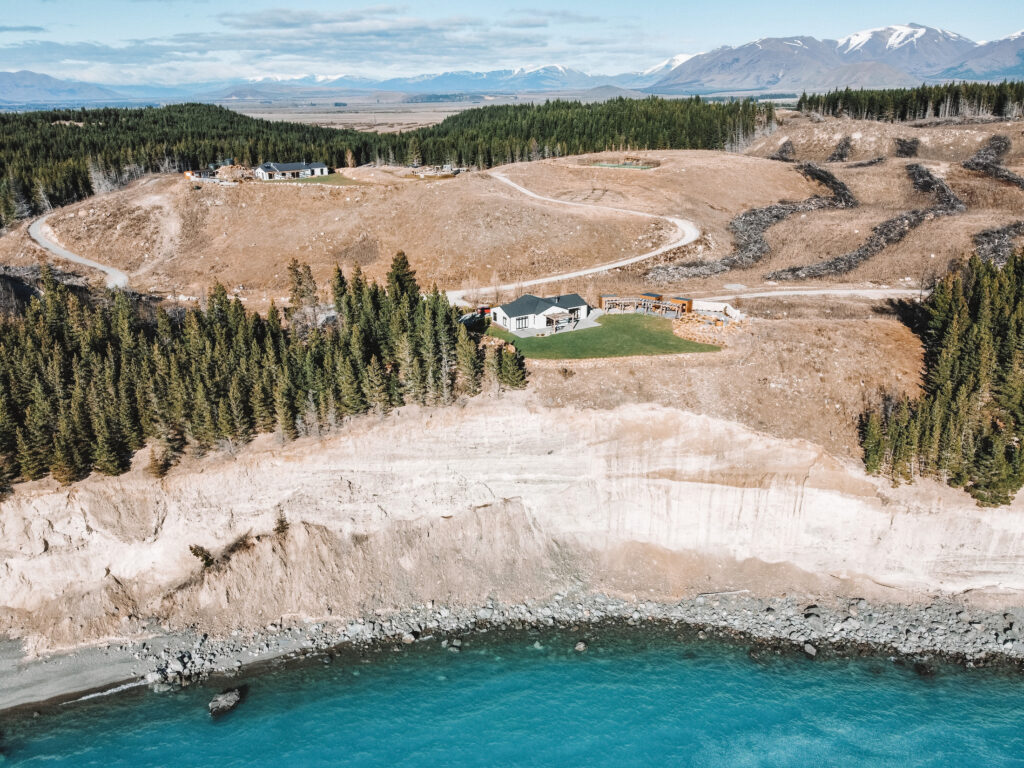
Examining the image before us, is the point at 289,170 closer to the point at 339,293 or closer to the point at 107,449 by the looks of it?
the point at 339,293

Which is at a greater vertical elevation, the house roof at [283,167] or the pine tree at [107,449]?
the house roof at [283,167]

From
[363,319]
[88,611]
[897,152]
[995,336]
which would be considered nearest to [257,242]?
[363,319]

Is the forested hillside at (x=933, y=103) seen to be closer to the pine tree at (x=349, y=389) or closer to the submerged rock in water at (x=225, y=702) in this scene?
the pine tree at (x=349, y=389)

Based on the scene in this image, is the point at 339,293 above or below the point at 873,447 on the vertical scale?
above

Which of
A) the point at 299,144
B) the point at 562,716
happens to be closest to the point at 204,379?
the point at 562,716

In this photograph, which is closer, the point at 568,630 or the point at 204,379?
the point at 568,630

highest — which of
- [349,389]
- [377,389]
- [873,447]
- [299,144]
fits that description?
[299,144]

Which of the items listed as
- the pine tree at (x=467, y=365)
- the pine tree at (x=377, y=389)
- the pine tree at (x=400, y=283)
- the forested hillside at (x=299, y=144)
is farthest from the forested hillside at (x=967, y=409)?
the forested hillside at (x=299, y=144)
